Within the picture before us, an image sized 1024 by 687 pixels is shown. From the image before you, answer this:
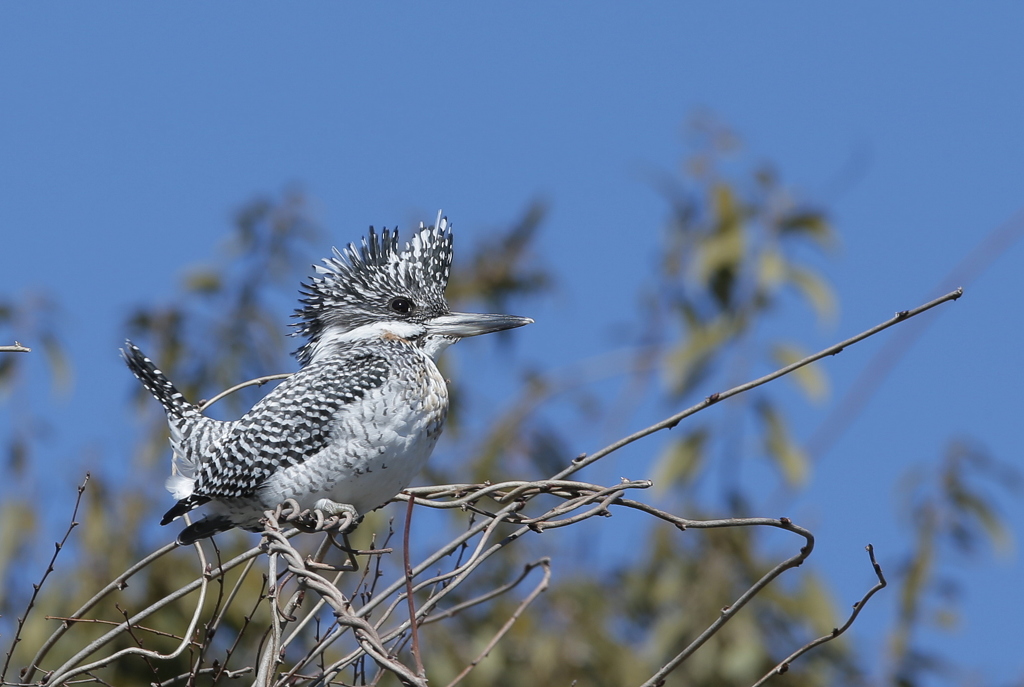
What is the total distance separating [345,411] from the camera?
3.01 metres

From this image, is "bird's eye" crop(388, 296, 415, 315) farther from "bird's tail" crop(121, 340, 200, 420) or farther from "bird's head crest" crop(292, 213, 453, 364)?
"bird's tail" crop(121, 340, 200, 420)

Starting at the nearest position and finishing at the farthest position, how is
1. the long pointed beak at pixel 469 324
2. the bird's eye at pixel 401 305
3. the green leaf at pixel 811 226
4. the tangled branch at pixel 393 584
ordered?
the tangled branch at pixel 393 584 < the long pointed beak at pixel 469 324 < the bird's eye at pixel 401 305 < the green leaf at pixel 811 226

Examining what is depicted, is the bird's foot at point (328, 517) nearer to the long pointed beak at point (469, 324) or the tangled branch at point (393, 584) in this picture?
the tangled branch at point (393, 584)

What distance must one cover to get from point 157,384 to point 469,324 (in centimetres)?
89

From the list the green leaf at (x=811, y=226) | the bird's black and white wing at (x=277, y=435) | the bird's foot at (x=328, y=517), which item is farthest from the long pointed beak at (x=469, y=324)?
the green leaf at (x=811, y=226)

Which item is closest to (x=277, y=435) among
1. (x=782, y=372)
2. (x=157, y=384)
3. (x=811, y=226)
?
(x=157, y=384)

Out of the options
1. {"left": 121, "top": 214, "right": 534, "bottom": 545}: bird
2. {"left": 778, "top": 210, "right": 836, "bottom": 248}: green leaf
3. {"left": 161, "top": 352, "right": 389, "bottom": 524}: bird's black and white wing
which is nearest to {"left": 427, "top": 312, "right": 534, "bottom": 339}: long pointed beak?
{"left": 121, "top": 214, "right": 534, "bottom": 545}: bird

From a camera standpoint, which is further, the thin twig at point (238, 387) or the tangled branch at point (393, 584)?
the thin twig at point (238, 387)

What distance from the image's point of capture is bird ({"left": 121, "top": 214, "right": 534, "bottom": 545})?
295 centimetres

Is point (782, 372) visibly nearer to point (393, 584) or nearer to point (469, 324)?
point (393, 584)

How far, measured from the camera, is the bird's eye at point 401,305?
3503 mm

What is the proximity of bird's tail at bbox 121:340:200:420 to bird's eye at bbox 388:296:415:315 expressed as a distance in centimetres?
61

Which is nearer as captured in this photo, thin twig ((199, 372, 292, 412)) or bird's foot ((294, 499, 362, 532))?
bird's foot ((294, 499, 362, 532))

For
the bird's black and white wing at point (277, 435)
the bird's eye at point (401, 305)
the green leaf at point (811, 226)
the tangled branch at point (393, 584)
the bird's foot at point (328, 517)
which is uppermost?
the green leaf at point (811, 226)
